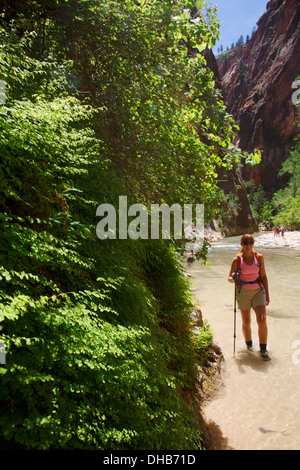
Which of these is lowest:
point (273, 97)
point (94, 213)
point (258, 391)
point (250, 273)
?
point (258, 391)

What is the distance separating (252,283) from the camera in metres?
5.40

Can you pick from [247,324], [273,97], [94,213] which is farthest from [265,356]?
[273,97]

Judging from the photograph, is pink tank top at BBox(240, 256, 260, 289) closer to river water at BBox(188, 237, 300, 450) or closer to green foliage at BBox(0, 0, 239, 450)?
river water at BBox(188, 237, 300, 450)

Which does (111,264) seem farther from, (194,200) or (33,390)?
(194,200)

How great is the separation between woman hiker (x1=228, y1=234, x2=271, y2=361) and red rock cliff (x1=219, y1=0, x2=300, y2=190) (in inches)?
2844

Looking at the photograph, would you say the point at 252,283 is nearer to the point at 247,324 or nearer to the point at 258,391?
the point at 247,324

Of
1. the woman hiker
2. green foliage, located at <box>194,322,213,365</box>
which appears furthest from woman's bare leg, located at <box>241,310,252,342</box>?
green foliage, located at <box>194,322,213,365</box>

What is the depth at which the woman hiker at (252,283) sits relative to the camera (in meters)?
5.37

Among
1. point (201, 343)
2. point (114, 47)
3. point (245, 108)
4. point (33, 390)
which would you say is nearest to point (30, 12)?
point (114, 47)

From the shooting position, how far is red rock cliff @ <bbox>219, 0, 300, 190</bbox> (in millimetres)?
69688

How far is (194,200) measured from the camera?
481 centimetres

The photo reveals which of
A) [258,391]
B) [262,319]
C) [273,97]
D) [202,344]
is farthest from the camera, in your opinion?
[273,97]

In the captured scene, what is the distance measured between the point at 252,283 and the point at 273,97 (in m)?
81.5

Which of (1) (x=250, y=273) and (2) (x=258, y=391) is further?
(1) (x=250, y=273)
